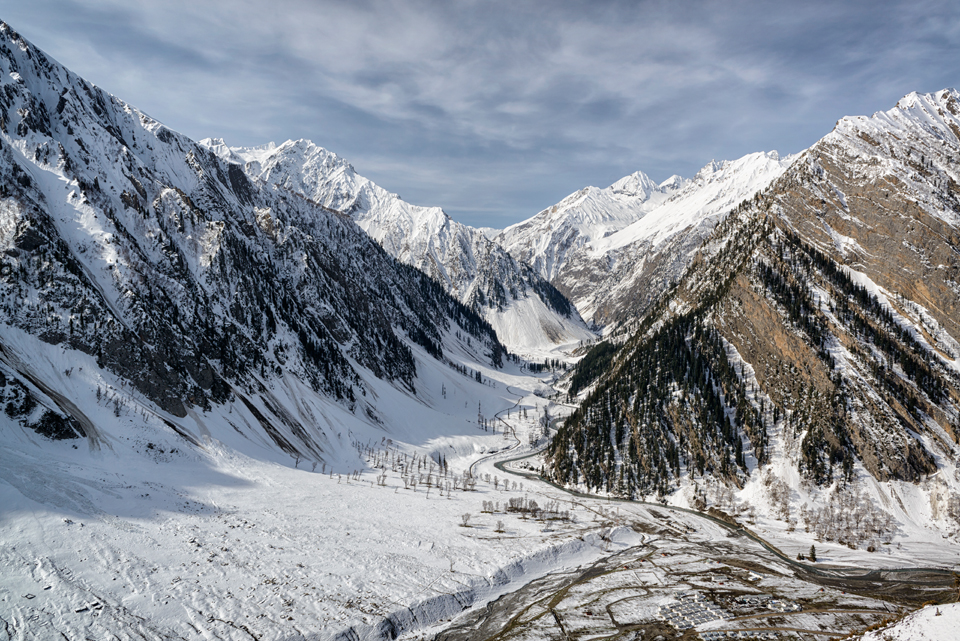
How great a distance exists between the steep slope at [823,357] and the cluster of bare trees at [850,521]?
1.65m

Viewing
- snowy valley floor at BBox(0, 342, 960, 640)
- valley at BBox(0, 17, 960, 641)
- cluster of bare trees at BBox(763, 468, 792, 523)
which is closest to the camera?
snowy valley floor at BBox(0, 342, 960, 640)

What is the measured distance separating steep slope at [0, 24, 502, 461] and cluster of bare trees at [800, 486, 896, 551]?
10258cm

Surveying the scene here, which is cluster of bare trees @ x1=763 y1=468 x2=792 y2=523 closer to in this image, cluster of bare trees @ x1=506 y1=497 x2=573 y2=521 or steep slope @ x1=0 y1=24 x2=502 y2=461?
cluster of bare trees @ x1=506 y1=497 x2=573 y2=521

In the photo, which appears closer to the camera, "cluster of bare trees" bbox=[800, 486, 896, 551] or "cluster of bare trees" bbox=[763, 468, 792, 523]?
"cluster of bare trees" bbox=[800, 486, 896, 551]

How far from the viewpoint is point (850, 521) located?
3455 inches

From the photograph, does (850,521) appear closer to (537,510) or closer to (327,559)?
(537,510)

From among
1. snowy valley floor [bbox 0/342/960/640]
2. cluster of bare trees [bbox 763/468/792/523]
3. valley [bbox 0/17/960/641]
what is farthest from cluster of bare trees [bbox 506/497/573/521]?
cluster of bare trees [bbox 763/468/792/523]

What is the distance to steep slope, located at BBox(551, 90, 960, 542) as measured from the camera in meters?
96.1

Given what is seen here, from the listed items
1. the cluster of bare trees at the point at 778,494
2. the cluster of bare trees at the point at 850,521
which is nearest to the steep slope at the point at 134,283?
the cluster of bare trees at the point at 778,494

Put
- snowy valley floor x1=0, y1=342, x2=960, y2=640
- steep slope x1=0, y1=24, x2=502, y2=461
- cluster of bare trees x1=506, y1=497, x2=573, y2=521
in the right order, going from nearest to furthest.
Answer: snowy valley floor x1=0, y1=342, x2=960, y2=640 < steep slope x1=0, y1=24, x2=502, y2=461 < cluster of bare trees x1=506, y1=497, x2=573, y2=521

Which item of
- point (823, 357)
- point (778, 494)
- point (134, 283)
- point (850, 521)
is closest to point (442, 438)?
point (134, 283)

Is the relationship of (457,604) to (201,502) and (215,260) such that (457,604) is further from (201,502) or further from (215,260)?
(215,260)

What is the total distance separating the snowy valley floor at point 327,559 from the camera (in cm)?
4369

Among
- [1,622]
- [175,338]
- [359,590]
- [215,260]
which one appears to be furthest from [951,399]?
[215,260]
